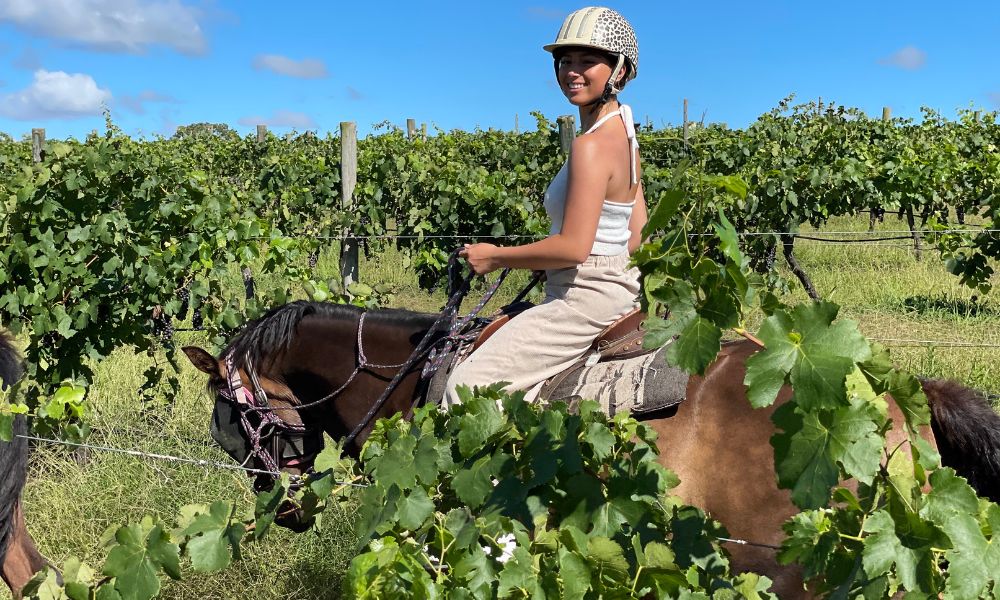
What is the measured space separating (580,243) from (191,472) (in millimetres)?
2948

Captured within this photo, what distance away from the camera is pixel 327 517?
13.8 ft

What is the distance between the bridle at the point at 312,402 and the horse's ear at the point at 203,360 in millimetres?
45

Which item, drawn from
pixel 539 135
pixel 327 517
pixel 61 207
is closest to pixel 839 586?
pixel 327 517

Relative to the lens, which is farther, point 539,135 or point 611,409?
point 539,135

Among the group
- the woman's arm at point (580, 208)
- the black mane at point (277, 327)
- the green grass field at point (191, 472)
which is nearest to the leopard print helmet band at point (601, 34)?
the woman's arm at point (580, 208)

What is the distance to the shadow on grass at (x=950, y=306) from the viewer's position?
9.00 m

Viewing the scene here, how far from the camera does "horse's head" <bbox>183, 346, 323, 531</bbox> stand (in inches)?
129

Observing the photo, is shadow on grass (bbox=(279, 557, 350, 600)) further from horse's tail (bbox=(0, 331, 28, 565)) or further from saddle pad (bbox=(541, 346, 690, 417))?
saddle pad (bbox=(541, 346, 690, 417))

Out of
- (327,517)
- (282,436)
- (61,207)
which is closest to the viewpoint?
(282,436)

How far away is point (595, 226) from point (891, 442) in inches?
39.6

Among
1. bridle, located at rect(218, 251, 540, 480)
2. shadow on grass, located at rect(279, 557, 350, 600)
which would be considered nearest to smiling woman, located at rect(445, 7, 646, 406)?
bridle, located at rect(218, 251, 540, 480)

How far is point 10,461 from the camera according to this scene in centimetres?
344

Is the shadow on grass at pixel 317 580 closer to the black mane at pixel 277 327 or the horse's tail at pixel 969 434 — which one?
the black mane at pixel 277 327

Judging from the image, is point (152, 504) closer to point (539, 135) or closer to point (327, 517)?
point (327, 517)
